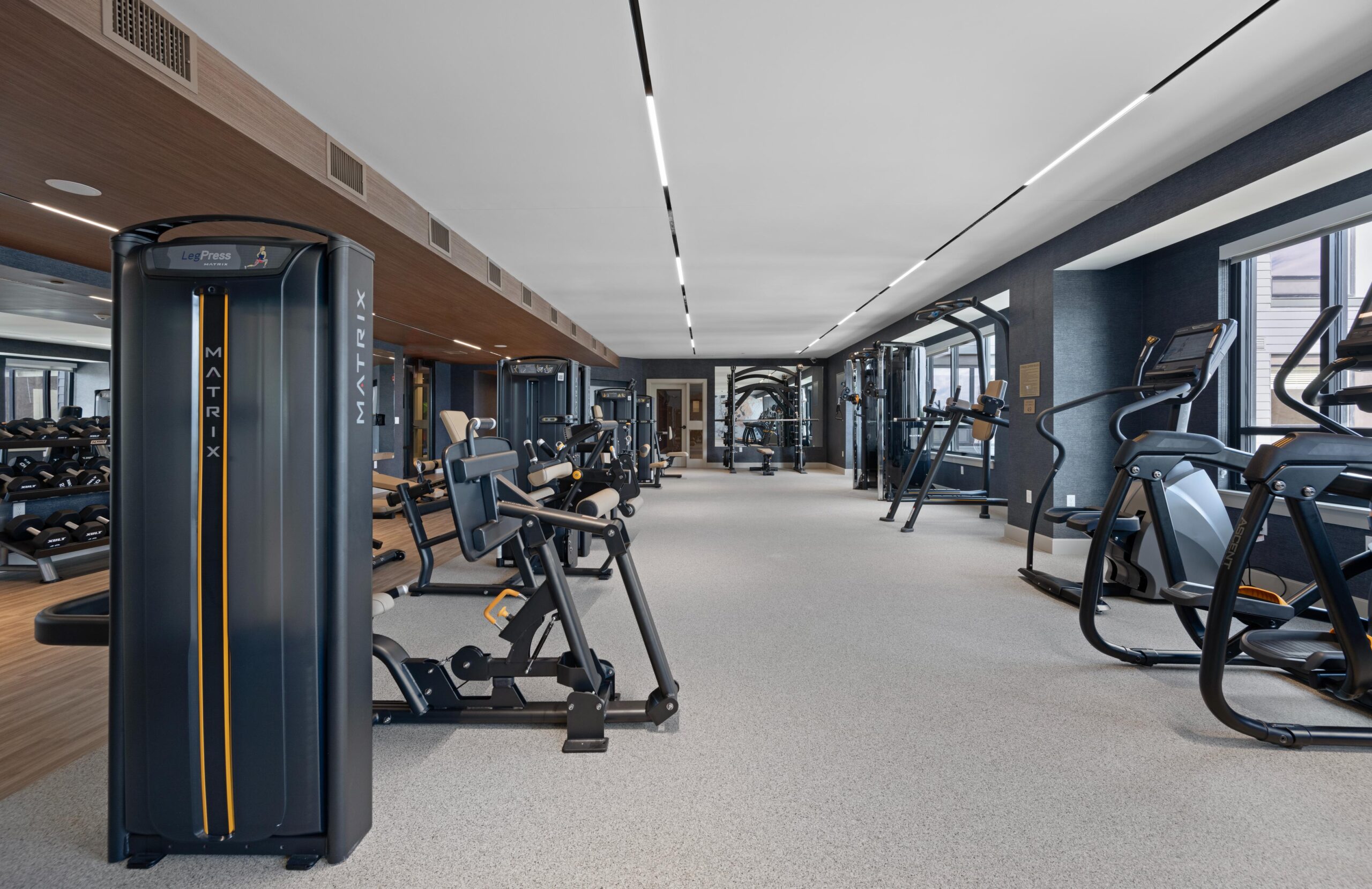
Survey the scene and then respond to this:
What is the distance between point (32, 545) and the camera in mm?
4641

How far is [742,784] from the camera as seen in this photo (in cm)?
200

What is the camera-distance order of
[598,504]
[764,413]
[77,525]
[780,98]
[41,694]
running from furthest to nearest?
1. [764,413]
2. [77,525]
3. [780,98]
4. [598,504]
5. [41,694]

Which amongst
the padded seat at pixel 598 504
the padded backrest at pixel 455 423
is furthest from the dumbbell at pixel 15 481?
the padded seat at pixel 598 504

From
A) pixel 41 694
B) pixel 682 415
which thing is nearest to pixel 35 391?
pixel 41 694

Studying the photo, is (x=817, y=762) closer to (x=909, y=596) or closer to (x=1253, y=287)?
(x=909, y=596)

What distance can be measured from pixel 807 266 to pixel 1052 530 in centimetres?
335

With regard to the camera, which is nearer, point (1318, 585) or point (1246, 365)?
point (1318, 585)

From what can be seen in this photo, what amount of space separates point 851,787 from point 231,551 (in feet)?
5.93

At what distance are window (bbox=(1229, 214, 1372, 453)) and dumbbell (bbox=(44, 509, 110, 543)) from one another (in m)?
8.25

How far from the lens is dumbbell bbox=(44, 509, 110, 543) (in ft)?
16.0

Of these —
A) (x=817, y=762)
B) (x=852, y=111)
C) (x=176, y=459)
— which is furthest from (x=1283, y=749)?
(x=176, y=459)

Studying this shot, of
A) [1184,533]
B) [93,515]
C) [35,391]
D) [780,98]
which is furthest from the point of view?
[35,391]

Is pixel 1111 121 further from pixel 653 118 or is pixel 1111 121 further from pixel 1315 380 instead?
pixel 653 118

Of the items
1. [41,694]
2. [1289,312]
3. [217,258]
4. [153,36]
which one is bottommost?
[41,694]
